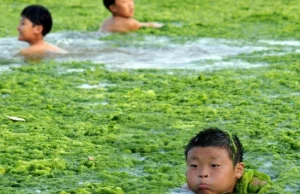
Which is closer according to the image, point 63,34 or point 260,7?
point 63,34

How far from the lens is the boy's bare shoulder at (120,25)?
11844 millimetres

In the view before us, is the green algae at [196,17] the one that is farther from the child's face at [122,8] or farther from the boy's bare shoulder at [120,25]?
the child's face at [122,8]

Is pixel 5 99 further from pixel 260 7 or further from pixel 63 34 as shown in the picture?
pixel 260 7

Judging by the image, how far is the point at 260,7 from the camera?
1366 cm

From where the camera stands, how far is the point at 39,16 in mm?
11000

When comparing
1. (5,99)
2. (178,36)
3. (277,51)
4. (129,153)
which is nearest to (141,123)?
(129,153)

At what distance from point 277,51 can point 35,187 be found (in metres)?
5.24

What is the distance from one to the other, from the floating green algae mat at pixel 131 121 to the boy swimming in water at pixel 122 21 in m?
2.60

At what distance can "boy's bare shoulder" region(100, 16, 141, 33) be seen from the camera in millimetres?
11844

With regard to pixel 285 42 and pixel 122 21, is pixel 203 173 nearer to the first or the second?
pixel 285 42

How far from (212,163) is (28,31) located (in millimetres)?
6506

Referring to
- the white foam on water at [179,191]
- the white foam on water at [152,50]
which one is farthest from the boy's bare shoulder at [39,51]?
the white foam on water at [179,191]

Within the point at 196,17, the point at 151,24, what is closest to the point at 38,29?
the point at 151,24

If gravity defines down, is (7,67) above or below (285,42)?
below
